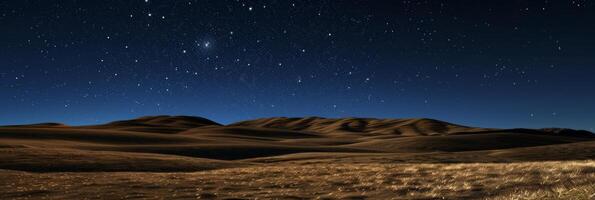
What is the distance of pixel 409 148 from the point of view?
69938 mm

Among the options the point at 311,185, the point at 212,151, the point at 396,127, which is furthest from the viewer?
the point at 396,127

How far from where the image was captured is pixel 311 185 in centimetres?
2278

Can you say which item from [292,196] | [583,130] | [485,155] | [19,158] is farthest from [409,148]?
[583,130]

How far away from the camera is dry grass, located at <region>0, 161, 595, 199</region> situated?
1872cm

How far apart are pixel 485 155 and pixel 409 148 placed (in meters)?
20.8

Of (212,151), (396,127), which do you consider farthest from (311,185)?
(396,127)

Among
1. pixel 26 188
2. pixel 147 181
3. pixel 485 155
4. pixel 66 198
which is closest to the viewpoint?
→ pixel 66 198

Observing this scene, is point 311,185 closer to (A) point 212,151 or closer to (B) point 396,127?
(A) point 212,151

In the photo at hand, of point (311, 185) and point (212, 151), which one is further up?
point (212, 151)

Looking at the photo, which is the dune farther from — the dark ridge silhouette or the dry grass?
the dry grass

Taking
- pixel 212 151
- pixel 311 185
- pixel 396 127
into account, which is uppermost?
pixel 396 127

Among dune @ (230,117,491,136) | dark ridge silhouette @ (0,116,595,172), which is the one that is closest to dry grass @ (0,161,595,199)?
dark ridge silhouette @ (0,116,595,172)

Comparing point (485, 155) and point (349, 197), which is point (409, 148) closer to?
point (485, 155)

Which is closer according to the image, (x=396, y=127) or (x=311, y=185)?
(x=311, y=185)
